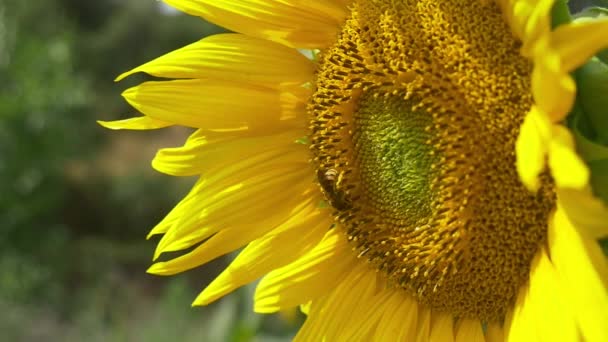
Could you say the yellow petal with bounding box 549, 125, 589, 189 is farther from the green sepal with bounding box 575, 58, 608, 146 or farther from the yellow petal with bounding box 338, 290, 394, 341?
the yellow petal with bounding box 338, 290, 394, 341

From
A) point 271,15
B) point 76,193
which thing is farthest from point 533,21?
point 76,193

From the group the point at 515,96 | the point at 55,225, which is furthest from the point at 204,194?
the point at 55,225

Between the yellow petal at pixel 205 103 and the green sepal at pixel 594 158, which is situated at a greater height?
the green sepal at pixel 594 158

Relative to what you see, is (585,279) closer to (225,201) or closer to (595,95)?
(595,95)

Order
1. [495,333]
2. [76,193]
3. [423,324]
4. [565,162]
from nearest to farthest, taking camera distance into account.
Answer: [565,162] → [495,333] → [423,324] → [76,193]

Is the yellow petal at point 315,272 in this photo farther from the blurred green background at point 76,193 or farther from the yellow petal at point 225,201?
the blurred green background at point 76,193

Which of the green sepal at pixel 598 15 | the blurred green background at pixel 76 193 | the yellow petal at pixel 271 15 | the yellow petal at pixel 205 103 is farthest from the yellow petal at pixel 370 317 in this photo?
the blurred green background at pixel 76 193
